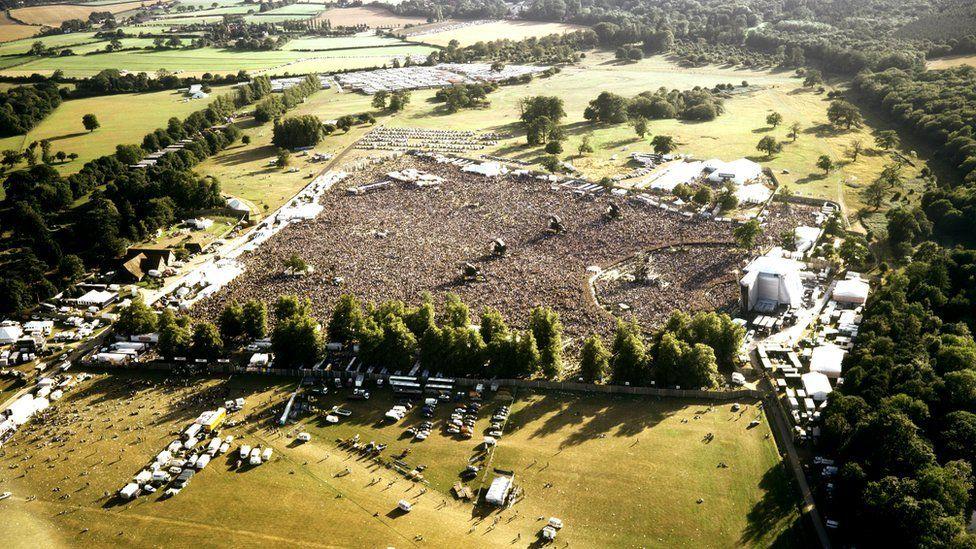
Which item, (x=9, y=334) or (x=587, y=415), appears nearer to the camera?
(x=587, y=415)

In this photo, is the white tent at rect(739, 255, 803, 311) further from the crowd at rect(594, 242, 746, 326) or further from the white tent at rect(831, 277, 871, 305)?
the white tent at rect(831, 277, 871, 305)

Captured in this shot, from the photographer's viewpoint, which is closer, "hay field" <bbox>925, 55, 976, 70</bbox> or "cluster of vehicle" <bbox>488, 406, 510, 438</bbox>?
"cluster of vehicle" <bbox>488, 406, 510, 438</bbox>

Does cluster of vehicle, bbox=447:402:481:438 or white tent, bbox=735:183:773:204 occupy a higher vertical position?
white tent, bbox=735:183:773:204

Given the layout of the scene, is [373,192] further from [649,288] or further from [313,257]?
[649,288]

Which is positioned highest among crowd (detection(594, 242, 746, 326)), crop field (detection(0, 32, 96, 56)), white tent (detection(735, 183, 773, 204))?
crop field (detection(0, 32, 96, 56))

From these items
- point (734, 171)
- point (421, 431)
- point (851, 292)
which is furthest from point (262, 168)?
point (851, 292)

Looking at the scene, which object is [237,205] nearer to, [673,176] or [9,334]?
[9,334]

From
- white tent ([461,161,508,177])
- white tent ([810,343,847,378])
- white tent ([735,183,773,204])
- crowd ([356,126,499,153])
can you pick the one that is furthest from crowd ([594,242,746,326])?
crowd ([356,126,499,153])

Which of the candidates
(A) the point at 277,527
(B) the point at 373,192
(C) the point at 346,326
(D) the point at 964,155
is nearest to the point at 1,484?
(A) the point at 277,527
